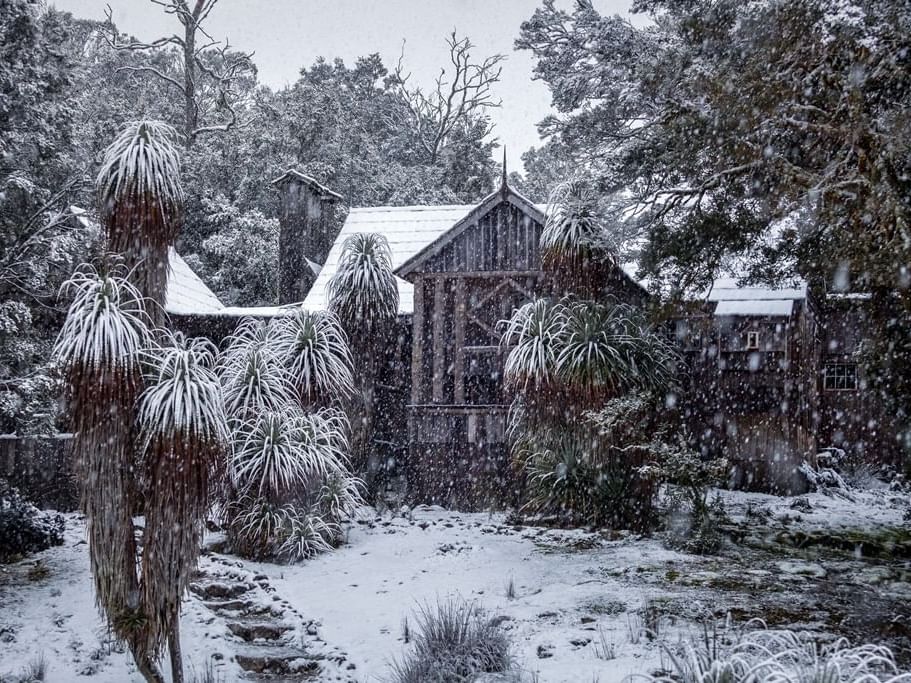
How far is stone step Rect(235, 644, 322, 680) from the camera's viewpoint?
6.11 m

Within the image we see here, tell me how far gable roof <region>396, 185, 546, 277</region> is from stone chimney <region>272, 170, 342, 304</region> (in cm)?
463

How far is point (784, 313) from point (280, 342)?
756cm

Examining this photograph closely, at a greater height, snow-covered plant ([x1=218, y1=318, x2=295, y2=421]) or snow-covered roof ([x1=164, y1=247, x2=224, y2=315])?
snow-covered roof ([x1=164, y1=247, x2=224, y2=315])

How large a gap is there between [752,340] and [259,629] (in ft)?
29.5

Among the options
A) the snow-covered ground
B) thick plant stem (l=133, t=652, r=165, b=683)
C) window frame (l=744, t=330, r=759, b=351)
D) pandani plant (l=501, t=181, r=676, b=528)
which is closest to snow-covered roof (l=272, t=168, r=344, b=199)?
pandani plant (l=501, t=181, r=676, b=528)

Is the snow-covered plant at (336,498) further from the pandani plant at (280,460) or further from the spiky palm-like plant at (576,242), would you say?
the spiky palm-like plant at (576,242)

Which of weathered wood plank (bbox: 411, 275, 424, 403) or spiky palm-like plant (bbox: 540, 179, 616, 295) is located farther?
weathered wood plank (bbox: 411, 275, 424, 403)

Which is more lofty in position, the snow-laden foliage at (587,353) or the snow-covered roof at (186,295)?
the snow-covered roof at (186,295)

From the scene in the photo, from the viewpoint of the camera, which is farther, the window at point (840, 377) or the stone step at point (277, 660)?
the window at point (840, 377)

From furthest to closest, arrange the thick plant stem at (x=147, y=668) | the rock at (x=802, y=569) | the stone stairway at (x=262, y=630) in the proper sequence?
1. the rock at (x=802, y=569)
2. the stone stairway at (x=262, y=630)
3. the thick plant stem at (x=147, y=668)

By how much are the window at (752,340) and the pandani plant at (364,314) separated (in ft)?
18.3

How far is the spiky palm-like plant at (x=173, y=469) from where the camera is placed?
4.94m

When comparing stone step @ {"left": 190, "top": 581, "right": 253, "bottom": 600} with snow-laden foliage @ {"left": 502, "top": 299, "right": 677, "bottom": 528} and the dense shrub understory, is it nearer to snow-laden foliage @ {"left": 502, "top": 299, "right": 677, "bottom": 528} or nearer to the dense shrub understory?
the dense shrub understory

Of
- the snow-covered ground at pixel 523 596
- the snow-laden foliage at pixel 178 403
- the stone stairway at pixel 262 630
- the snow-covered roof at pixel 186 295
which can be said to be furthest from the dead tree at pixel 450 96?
the snow-laden foliage at pixel 178 403
